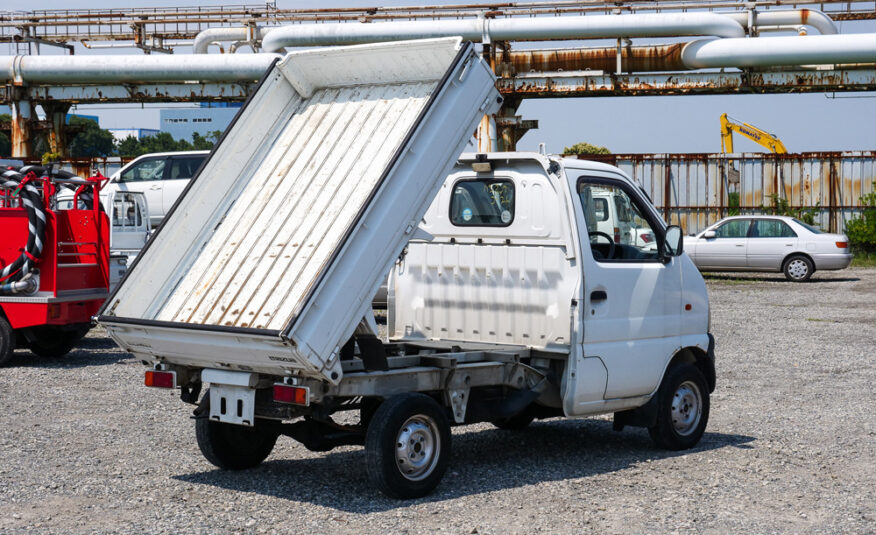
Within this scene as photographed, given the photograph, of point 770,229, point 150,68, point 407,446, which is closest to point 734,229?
point 770,229

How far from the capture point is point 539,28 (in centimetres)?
3042

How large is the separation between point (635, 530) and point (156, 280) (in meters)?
3.24

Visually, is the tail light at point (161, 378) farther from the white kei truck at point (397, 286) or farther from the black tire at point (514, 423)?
the black tire at point (514, 423)

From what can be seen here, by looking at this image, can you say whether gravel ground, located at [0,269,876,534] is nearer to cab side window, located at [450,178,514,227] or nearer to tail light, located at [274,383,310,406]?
tail light, located at [274,383,310,406]

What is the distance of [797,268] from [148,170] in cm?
1477

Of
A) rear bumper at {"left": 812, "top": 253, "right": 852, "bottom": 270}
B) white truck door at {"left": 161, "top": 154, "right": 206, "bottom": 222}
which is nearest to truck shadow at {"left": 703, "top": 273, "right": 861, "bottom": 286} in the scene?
rear bumper at {"left": 812, "top": 253, "right": 852, "bottom": 270}

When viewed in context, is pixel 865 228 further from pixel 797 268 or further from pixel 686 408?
pixel 686 408

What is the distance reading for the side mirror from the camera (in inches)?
316

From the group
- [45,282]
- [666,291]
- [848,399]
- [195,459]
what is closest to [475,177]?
[666,291]

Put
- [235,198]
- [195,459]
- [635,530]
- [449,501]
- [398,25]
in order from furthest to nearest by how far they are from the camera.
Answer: [398,25] < [195,459] < [235,198] < [449,501] < [635,530]

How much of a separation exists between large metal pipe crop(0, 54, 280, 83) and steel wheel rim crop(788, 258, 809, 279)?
50.4 ft

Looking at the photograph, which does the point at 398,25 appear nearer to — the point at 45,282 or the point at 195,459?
the point at 45,282

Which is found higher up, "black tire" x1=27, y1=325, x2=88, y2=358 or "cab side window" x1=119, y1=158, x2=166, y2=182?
"cab side window" x1=119, y1=158, x2=166, y2=182

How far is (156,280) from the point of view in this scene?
6.78 metres
